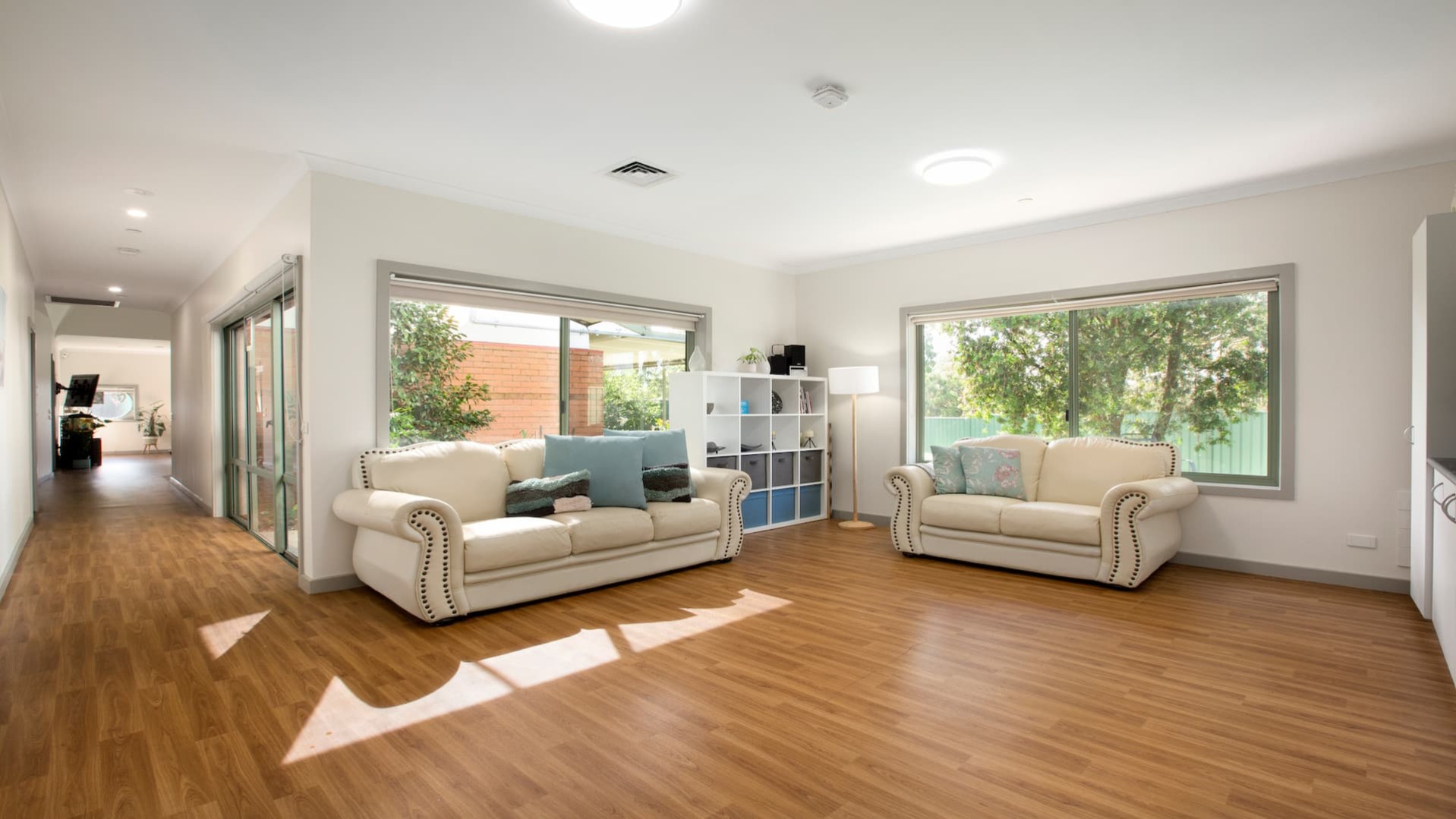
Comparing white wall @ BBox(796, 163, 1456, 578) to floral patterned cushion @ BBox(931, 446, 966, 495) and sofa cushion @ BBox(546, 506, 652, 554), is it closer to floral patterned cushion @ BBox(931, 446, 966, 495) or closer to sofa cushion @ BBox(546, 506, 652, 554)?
floral patterned cushion @ BBox(931, 446, 966, 495)

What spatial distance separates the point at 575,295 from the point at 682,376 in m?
1.15

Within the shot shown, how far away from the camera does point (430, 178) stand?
433 cm

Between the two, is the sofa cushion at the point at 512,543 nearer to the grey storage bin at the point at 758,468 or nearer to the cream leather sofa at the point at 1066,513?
the grey storage bin at the point at 758,468

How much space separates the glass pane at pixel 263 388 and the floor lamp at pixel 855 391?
4.49 m

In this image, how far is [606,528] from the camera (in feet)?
13.6

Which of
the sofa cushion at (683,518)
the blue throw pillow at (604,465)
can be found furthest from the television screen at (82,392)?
the sofa cushion at (683,518)

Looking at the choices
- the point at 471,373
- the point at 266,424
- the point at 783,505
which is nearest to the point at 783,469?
the point at 783,505

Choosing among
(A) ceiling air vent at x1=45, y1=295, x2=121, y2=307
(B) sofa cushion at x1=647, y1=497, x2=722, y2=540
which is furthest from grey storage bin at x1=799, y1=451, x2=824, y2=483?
(A) ceiling air vent at x1=45, y1=295, x2=121, y2=307

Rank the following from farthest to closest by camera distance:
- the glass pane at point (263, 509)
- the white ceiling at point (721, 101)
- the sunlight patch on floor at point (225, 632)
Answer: the glass pane at point (263, 509) < the sunlight patch on floor at point (225, 632) < the white ceiling at point (721, 101)

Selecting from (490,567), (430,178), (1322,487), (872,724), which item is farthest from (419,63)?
(1322,487)

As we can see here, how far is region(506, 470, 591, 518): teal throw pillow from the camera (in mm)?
4199

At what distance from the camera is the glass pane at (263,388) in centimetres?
524

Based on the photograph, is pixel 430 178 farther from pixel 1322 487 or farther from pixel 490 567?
pixel 1322 487

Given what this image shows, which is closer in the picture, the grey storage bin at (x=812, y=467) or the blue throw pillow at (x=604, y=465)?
the blue throw pillow at (x=604, y=465)
